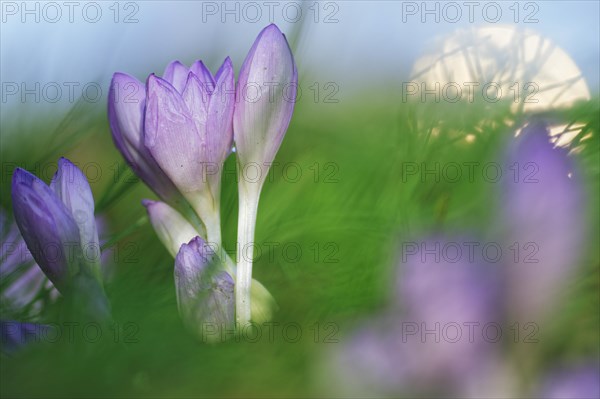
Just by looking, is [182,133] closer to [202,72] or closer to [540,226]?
[202,72]

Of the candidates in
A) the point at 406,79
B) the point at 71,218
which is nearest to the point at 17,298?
the point at 71,218

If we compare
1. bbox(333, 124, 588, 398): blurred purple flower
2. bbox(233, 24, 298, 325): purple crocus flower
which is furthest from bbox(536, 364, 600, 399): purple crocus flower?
bbox(233, 24, 298, 325): purple crocus flower

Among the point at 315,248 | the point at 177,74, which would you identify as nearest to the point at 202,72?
the point at 177,74

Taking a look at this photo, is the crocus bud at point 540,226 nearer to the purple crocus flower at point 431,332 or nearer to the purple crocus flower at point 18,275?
the purple crocus flower at point 431,332

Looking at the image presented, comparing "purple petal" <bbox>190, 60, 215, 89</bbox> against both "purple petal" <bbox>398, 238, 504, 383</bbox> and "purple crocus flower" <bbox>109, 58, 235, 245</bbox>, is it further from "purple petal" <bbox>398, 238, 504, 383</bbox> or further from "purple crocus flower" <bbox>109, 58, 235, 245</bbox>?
"purple petal" <bbox>398, 238, 504, 383</bbox>

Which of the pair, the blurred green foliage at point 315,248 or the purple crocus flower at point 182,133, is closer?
the blurred green foliage at point 315,248

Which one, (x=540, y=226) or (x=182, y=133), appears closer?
(x=540, y=226)

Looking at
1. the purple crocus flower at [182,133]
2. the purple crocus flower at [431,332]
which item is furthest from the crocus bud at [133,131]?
the purple crocus flower at [431,332]
